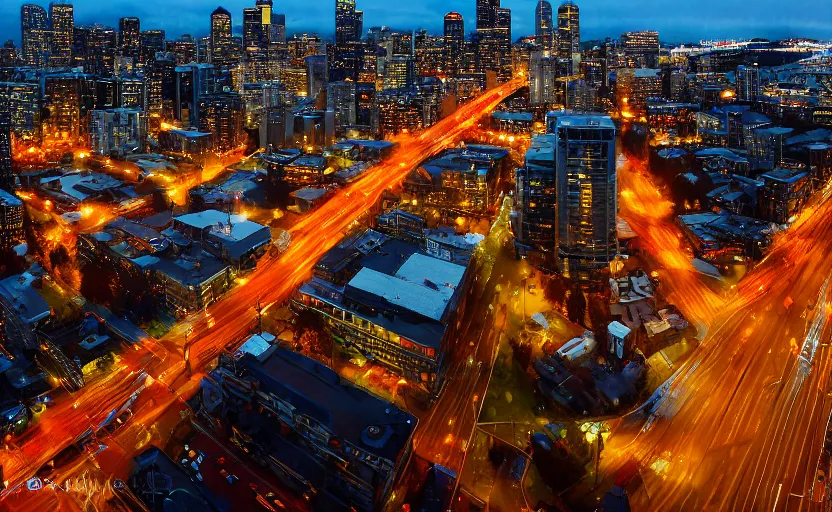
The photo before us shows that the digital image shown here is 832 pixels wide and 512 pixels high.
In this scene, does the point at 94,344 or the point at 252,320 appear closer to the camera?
the point at 94,344

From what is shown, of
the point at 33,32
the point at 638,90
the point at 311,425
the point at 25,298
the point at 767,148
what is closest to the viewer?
the point at 311,425

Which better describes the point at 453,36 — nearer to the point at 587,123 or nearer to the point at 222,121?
the point at 222,121

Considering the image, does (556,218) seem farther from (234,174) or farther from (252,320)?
(234,174)

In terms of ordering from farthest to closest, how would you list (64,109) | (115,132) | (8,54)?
1. (8,54)
2. (64,109)
3. (115,132)

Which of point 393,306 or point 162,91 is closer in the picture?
point 393,306

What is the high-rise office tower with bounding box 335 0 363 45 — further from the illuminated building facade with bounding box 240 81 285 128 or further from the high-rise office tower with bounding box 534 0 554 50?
the illuminated building facade with bounding box 240 81 285 128

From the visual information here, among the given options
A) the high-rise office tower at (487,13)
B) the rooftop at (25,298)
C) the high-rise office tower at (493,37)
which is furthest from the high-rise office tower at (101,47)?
the rooftop at (25,298)

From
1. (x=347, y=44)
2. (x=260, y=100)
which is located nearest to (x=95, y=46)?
(x=347, y=44)

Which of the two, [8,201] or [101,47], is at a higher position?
[101,47]

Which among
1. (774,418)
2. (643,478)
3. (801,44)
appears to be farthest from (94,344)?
(801,44)
